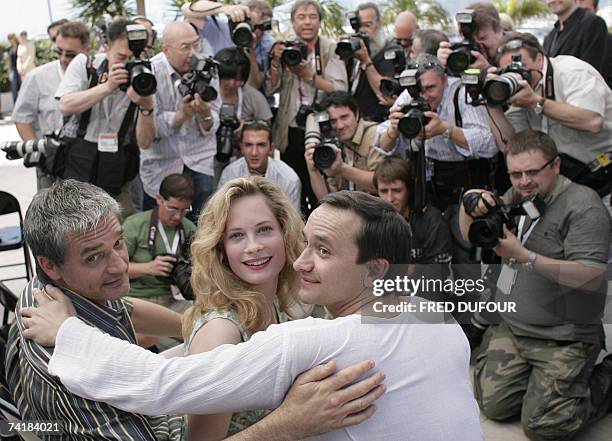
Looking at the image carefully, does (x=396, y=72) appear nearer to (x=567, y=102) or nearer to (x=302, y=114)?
(x=302, y=114)

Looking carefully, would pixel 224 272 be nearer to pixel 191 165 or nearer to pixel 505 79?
pixel 505 79

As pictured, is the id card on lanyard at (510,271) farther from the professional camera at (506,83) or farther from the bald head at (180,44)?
the bald head at (180,44)

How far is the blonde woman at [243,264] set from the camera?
207 cm

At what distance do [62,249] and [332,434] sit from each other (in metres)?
0.80

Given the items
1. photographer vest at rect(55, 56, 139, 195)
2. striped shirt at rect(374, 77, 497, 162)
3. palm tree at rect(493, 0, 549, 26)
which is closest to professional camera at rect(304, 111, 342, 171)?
striped shirt at rect(374, 77, 497, 162)

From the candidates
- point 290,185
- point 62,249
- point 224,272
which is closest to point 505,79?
point 290,185

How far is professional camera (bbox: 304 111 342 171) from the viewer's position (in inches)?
167

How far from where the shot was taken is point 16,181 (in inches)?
340

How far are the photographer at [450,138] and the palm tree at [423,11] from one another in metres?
16.0

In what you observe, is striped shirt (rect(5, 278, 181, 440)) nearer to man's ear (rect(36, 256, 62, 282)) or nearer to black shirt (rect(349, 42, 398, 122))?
man's ear (rect(36, 256, 62, 282))

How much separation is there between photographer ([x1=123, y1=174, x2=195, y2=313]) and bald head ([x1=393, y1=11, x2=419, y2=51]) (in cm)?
247

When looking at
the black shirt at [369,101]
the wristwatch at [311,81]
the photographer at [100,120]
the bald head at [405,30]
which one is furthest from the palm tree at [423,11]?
the photographer at [100,120]

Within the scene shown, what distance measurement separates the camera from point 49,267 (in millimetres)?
1847

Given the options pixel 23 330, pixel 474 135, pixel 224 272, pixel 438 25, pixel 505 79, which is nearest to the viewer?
pixel 23 330
